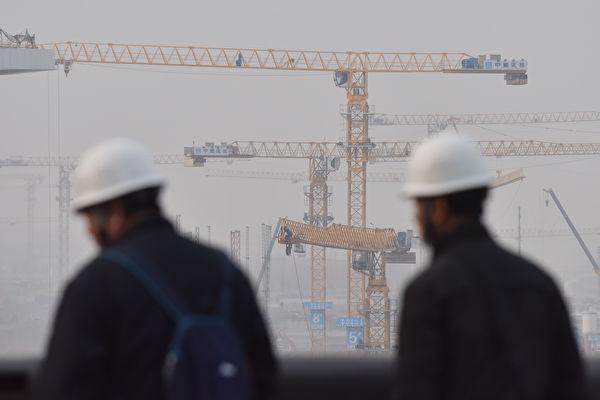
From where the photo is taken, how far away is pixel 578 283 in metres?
146

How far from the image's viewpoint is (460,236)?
2.81m

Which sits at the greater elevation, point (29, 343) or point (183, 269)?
point (183, 269)

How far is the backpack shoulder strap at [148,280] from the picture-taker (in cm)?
268

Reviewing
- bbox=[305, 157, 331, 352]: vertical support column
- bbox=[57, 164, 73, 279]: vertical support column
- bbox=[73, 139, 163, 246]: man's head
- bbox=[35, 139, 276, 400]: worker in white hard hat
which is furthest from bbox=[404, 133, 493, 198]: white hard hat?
bbox=[57, 164, 73, 279]: vertical support column

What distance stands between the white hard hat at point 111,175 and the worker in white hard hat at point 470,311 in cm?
56

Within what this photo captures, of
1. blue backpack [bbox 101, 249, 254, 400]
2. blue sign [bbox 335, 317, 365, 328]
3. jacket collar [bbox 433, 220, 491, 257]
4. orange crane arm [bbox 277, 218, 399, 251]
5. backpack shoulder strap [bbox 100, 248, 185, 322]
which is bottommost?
blue sign [bbox 335, 317, 365, 328]

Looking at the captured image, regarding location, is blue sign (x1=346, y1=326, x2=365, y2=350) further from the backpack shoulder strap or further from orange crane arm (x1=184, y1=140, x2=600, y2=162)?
the backpack shoulder strap

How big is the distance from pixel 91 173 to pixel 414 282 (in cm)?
70

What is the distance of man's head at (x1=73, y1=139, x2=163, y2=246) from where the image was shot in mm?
2791

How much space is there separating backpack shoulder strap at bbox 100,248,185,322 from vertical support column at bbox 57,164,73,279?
129402mm

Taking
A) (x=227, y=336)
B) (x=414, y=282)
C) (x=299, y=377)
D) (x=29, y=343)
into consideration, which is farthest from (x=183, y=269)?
(x=29, y=343)

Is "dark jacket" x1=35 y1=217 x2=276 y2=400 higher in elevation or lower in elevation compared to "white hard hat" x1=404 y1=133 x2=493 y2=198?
lower

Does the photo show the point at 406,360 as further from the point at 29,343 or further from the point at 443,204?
the point at 29,343

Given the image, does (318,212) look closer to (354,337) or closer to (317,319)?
(317,319)
